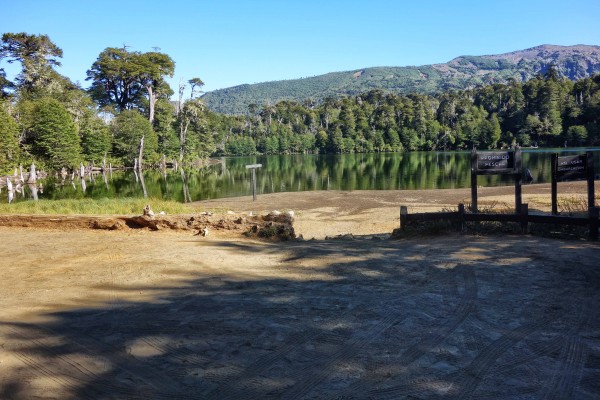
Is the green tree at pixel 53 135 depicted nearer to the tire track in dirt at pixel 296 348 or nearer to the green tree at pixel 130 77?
the green tree at pixel 130 77

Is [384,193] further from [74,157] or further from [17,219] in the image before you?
[74,157]

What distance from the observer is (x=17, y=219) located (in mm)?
13508

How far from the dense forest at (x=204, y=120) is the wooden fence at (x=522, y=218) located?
678 inches

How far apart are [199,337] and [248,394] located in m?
1.32

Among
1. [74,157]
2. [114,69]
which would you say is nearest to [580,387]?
[74,157]

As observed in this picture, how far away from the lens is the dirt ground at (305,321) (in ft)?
12.5

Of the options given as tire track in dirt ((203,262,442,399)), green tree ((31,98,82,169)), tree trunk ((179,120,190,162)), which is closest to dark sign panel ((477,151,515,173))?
tire track in dirt ((203,262,442,399))

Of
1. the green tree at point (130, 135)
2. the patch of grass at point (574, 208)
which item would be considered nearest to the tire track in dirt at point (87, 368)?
the patch of grass at point (574, 208)

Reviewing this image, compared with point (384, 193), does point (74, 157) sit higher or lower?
higher

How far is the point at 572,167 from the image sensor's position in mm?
10219

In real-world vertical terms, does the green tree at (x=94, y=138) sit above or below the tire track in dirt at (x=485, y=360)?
above

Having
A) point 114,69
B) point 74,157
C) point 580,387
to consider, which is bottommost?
point 580,387

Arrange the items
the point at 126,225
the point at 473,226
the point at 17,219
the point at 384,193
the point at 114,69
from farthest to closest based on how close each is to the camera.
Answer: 1. the point at 114,69
2. the point at 384,193
3. the point at 17,219
4. the point at 126,225
5. the point at 473,226

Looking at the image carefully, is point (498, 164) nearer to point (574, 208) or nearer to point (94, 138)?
point (574, 208)
